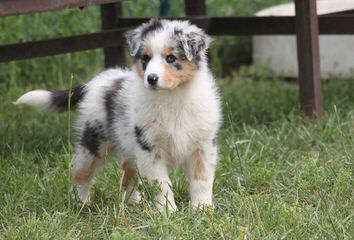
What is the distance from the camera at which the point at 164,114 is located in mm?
4551

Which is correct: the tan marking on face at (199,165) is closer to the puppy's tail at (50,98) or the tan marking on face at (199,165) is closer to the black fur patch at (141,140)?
the black fur patch at (141,140)

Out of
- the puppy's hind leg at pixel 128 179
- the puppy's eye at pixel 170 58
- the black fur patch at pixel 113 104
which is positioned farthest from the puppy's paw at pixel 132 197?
the puppy's eye at pixel 170 58

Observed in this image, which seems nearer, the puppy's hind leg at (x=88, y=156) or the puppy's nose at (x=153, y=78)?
the puppy's nose at (x=153, y=78)

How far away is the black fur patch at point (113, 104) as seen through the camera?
475 centimetres

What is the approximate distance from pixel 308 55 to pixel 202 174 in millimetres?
2244

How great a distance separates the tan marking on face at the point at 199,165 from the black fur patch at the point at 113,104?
50 centimetres

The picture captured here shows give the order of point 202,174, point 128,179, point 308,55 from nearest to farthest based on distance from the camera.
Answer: point 202,174 < point 128,179 < point 308,55

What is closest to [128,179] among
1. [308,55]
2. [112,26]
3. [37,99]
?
[37,99]

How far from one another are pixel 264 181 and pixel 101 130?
3.20ft

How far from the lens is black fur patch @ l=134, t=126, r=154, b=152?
4.45 meters

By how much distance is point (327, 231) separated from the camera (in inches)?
152

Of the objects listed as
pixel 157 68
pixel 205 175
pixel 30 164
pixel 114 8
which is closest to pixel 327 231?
pixel 205 175

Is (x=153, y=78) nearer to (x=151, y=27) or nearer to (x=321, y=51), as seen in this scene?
(x=151, y=27)

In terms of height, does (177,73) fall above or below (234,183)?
above
